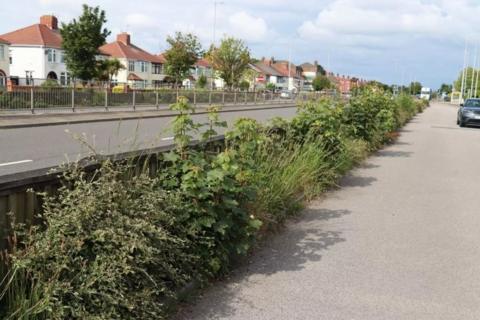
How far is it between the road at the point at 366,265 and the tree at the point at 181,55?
173 ft

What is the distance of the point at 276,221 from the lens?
6430 millimetres

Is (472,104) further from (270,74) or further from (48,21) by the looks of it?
(270,74)

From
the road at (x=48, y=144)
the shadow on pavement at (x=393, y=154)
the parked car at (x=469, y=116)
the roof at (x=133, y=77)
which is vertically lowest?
the shadow on pavement at (x=393, y=154)

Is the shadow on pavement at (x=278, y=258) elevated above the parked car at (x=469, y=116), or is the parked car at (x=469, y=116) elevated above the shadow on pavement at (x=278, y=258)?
the parked car at (x=469, y=116)

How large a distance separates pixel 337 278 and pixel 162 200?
1811mm

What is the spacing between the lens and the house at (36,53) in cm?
7062

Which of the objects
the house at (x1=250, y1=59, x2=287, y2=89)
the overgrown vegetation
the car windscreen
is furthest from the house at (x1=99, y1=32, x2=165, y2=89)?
the overgrown vegetation

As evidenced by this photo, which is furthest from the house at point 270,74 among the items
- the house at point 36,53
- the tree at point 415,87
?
the house at point 36,53

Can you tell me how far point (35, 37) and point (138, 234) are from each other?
74357 millimetres

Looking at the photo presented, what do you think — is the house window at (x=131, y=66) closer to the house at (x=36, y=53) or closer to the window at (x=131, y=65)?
the window at (x=131, y=65)

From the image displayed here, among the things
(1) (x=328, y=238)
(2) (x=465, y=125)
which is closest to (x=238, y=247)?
(1) (x=328, y=238)

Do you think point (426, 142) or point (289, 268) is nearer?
point (289, 268)

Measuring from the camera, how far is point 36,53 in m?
70.9

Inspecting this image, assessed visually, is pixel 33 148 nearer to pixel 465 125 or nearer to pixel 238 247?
pixel 238 247
